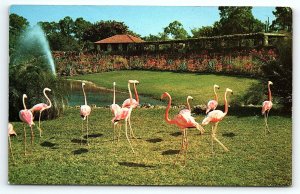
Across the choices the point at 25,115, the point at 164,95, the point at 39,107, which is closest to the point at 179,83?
the point at 164,95

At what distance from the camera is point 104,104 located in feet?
13.4

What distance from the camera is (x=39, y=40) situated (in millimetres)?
4078

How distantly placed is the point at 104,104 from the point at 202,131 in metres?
0.80

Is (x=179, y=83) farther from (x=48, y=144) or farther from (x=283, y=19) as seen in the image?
(x=48, y=144)

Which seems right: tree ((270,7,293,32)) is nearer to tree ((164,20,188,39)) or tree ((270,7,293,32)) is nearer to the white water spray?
tree ((164,20,188,39))

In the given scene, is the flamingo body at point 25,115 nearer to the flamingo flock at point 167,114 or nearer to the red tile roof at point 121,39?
the flamingo flock at point 167,114

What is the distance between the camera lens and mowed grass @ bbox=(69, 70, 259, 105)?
13.3 feet

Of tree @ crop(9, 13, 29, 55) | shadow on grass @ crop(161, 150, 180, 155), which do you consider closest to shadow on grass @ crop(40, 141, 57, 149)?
tree @ crop(9, 13, 29, 55)

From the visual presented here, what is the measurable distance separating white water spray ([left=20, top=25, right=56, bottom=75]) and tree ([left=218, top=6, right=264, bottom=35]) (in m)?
1.36

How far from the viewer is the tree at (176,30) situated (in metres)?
4.00

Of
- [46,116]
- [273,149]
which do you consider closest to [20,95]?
[46,116]

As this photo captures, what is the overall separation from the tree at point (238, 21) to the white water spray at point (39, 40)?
1.36m

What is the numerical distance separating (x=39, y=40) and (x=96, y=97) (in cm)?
64

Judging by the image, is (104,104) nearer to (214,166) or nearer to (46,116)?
(46,116)
